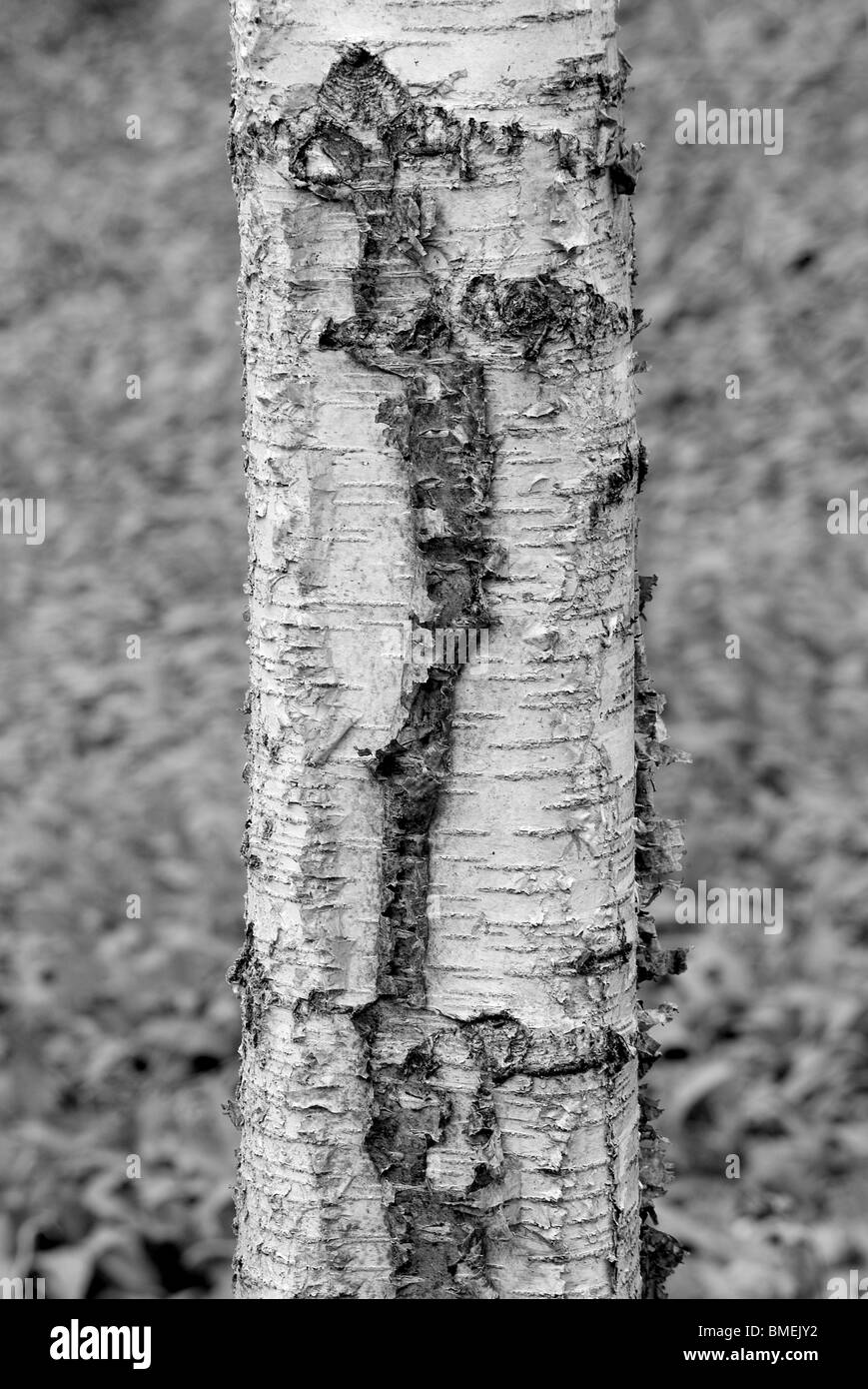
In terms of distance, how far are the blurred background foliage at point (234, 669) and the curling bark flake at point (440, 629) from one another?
3.94 feet

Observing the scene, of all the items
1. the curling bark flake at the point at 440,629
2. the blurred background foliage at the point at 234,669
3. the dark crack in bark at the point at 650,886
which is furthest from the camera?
the blurred background foliage at the point at 234,669

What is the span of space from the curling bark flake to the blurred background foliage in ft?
3.94

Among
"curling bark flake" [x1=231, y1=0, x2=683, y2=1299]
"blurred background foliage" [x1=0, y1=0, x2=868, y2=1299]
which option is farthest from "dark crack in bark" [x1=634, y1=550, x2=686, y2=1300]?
"blurred background foliage" [x1=0, y1=0, x2=868, y2=1299]

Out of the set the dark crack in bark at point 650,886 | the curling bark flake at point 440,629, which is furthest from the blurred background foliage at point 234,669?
the curling bark flake at point 440,629

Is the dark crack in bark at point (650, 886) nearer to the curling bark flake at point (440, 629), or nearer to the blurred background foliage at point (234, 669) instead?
the curling bark flake at point (440, 629)

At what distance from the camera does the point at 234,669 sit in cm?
597

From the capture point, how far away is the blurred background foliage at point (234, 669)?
3633 mm

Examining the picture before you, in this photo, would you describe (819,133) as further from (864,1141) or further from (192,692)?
(864,1141)

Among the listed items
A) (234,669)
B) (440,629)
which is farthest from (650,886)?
(234,669)

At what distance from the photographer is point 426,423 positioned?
140 centimetres

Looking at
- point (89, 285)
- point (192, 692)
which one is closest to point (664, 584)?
point (192, 692)

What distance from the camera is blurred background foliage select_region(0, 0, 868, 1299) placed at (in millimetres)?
3633
